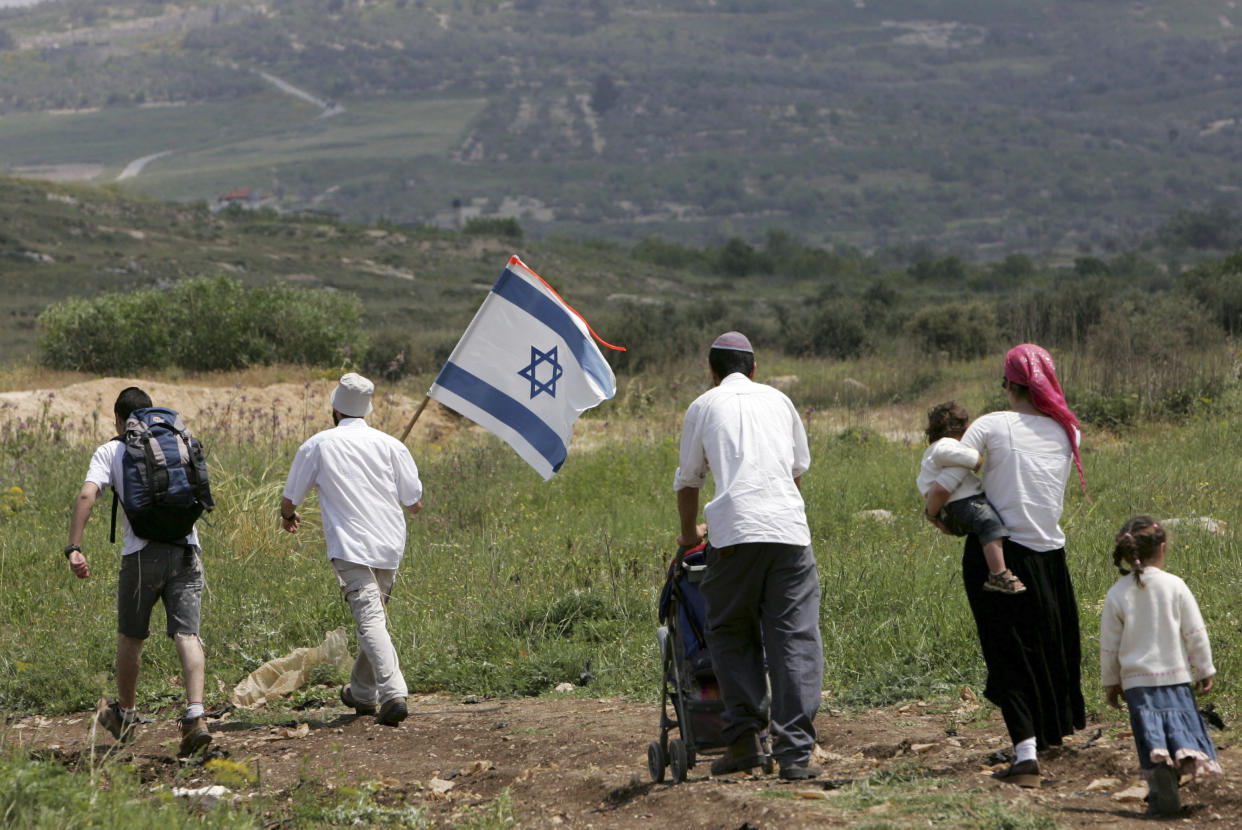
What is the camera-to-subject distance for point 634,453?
14.6m

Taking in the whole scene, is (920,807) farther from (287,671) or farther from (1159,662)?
(287,671)

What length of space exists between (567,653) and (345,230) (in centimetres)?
Answer: 7636

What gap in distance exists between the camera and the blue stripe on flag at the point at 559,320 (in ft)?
26.3

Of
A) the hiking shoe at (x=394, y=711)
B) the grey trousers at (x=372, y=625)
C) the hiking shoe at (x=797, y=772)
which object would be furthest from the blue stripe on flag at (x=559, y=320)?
the hiking shoe at (x=797, y=772)

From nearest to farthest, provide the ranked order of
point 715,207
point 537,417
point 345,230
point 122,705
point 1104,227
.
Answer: point 122,705
point 537,417
point 345,230
point 1104,227
point 715,207

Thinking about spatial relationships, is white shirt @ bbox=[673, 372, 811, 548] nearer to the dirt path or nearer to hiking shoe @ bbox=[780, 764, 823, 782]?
hiking shoe @ bbox=[780, 764, 823, 782]

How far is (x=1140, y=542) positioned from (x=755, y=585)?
4.77 feet

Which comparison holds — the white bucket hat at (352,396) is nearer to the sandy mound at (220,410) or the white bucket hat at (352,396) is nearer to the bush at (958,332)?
the sandy mound at (220,410)

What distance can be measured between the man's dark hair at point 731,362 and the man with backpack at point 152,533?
2702 millimetres

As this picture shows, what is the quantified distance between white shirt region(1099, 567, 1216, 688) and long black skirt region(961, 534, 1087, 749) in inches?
15.7

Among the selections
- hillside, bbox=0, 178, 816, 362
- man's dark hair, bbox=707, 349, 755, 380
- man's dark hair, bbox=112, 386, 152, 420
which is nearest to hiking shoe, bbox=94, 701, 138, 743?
man's dark hair, bbox=112, 386, 152, 420

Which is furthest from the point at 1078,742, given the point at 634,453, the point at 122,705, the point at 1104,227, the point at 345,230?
the point at 1104,227

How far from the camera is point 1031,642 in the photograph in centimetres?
538

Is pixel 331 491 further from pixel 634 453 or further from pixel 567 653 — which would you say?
pixel 634 453
